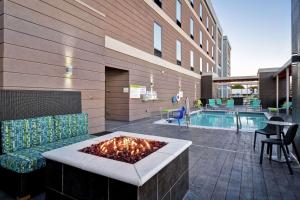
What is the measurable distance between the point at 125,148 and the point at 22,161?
1224 mm

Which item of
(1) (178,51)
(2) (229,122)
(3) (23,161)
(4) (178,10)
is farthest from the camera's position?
(1) (178,51)

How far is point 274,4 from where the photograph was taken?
14469 mm

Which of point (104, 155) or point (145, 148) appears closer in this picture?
point (104, 155)

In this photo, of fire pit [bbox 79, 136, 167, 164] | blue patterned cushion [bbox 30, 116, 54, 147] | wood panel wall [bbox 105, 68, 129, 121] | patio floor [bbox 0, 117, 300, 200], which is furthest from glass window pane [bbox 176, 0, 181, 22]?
fire pit [bbox 79, 136, 167, 164]

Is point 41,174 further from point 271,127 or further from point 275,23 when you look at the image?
point 275,23

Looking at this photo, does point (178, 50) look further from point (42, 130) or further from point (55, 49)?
point (42, 130)

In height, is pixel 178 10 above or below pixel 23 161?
above

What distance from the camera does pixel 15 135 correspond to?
2545 mm

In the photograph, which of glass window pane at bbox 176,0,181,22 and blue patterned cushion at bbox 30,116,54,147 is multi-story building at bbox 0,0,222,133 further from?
blue patterned cushion at bbox 30,116,54,147

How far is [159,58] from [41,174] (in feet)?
30.3

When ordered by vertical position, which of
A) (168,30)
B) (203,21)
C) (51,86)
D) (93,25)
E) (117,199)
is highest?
(203,21)

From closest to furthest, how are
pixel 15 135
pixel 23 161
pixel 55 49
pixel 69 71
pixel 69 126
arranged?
pixel 23 161 → pixel 15 135 → pixel 69 126 → pixel 55 49 → pixel 69 71

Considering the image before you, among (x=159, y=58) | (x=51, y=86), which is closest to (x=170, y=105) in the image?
(x=159, y=58)

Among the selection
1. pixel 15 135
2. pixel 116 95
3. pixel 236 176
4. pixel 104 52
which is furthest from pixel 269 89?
pixel 15 135
